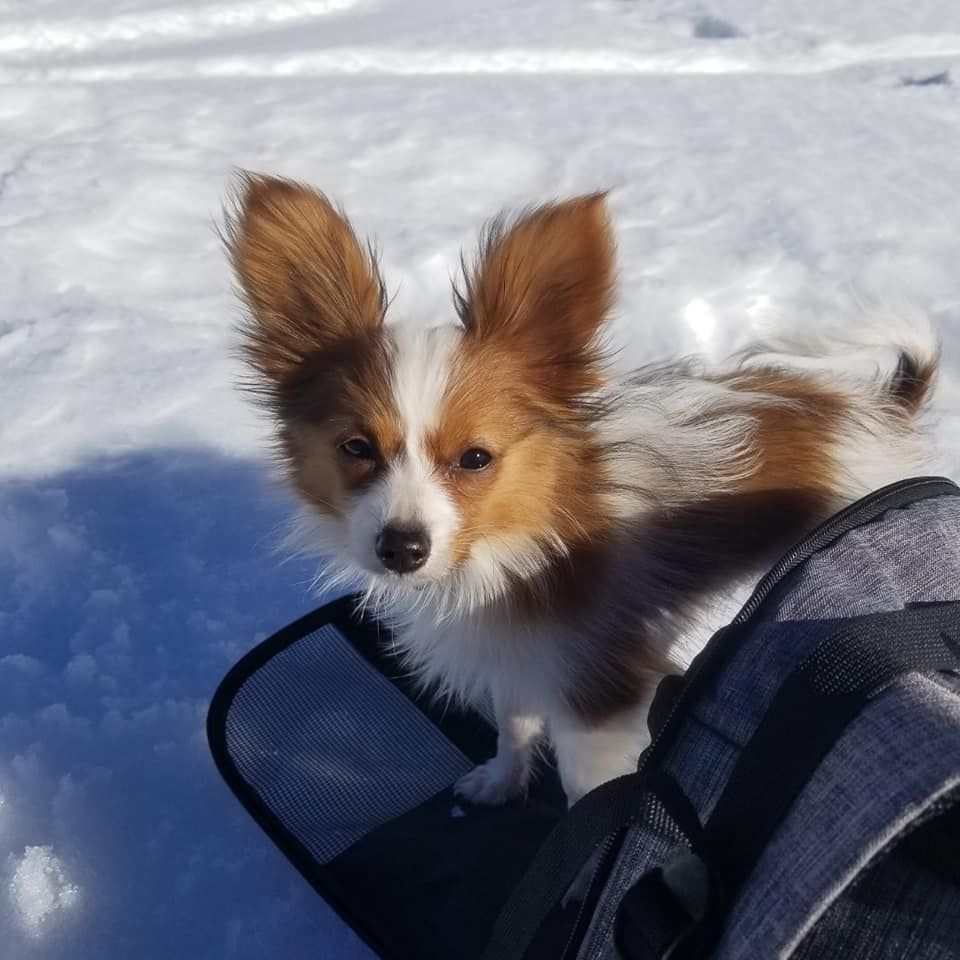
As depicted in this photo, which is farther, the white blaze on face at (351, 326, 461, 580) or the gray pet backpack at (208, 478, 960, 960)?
the white blaze on face at (351, 326, 461, 580)

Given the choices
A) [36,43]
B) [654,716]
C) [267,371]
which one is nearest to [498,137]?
[36,43]

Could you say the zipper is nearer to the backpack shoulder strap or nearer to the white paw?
the backpack shoulder strap

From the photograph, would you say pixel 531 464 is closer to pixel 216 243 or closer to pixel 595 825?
pixel 595 825

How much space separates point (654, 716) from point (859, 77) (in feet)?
14.6

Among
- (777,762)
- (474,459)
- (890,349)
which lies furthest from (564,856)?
(890,349)

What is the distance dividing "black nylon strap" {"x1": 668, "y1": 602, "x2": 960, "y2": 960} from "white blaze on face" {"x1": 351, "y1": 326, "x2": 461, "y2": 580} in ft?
2.33

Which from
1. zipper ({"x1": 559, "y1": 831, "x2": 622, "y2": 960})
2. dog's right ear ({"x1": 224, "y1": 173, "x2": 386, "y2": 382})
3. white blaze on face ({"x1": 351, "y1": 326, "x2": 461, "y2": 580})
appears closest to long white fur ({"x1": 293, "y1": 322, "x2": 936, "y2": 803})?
white blaze on face ({"x1": 351, "y1": 326, "x2": 461, "y2": 580})

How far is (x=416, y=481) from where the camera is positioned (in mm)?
1702

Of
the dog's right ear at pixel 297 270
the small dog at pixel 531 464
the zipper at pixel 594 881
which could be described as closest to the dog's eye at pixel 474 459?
the small dog at pixel 531 464

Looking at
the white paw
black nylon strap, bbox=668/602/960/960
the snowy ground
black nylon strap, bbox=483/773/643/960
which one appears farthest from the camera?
the white paw

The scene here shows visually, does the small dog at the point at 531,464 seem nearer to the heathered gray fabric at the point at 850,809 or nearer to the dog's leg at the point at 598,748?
the dog's leg at the point at 598,748

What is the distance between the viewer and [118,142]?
14.0 ft

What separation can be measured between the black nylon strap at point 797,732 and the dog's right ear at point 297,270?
1048 mm

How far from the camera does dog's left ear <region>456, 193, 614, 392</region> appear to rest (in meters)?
1.72
